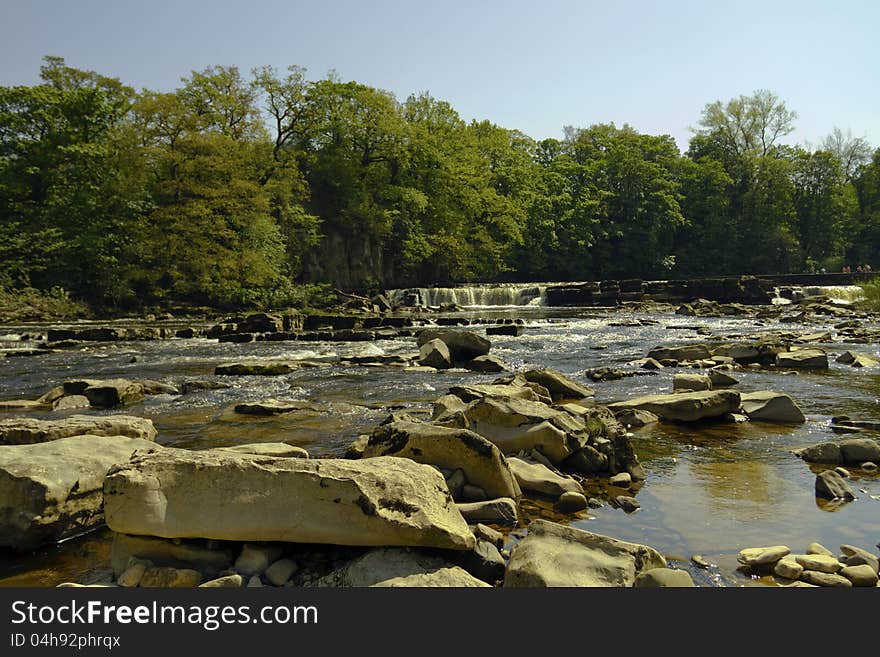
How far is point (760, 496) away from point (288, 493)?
392cm

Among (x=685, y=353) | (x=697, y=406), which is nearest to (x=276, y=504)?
(x=697, y=406)

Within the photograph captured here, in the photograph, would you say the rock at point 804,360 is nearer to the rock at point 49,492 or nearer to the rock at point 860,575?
the rock at point 860,575

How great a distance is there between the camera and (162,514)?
359cm

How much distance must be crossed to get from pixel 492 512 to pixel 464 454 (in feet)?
1.88

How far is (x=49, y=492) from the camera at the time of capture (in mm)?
4211

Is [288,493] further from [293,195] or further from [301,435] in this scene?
[293,195]

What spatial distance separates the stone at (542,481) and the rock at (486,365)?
801cm

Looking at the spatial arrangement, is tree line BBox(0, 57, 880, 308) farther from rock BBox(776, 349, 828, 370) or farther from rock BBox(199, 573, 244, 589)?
rock BBox(199, 573, 244, 589)

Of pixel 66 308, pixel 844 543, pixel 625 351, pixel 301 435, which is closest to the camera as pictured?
pixel 844 543

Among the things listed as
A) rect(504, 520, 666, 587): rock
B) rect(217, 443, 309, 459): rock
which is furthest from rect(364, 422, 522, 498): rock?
rect(504, 520, 666, 587): rock

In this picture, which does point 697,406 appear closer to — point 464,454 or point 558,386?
point 558,386

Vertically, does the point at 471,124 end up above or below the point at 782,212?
above

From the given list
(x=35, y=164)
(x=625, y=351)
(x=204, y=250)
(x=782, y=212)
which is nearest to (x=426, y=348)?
(x=625, y=351)

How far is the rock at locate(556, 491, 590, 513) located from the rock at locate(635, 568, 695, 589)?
1512 millimetres
